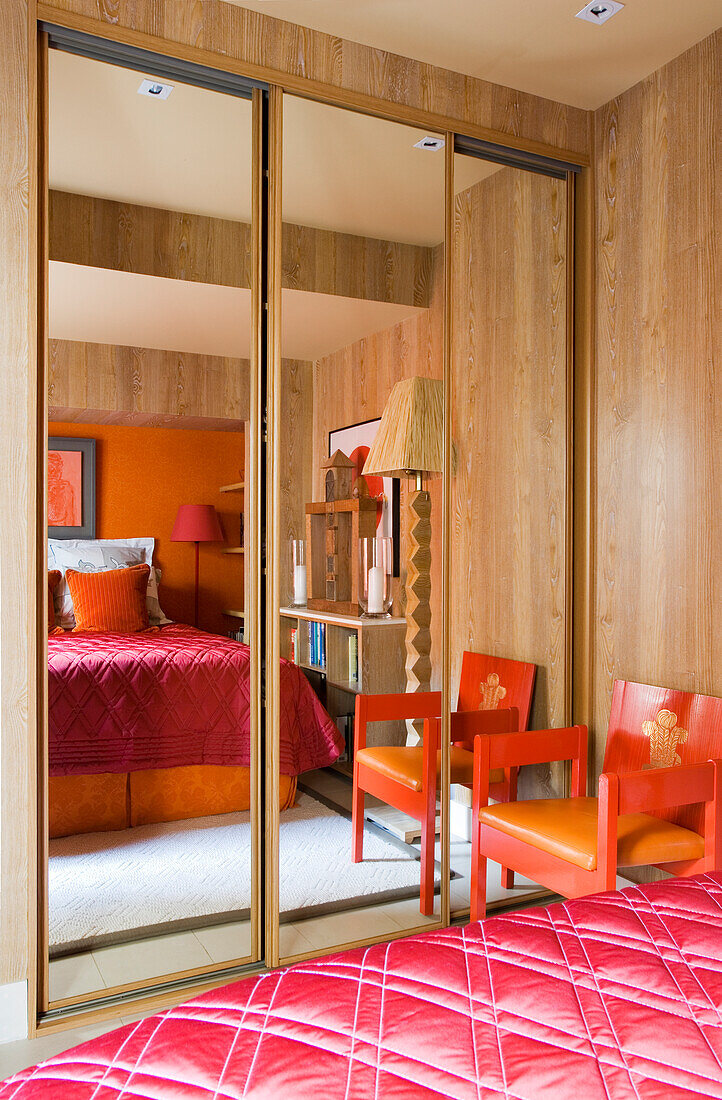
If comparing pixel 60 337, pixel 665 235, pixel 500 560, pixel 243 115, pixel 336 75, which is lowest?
pixel 500 560

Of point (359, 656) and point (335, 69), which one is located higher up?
point (335, 69)

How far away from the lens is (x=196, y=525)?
2418 millimetres

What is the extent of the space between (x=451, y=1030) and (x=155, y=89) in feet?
7.85

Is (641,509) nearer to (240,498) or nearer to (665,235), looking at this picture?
(665,235)

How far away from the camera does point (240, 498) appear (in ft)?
8.14

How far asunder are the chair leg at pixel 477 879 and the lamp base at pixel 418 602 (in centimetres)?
35

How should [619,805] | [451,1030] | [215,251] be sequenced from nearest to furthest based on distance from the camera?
[451,1030]
[619,805]
[215,251]

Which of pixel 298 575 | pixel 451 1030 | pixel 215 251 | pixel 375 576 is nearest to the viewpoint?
pixel 451 1030

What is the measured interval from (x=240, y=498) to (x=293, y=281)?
67cm

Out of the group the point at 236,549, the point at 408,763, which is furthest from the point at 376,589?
the point at 408,763

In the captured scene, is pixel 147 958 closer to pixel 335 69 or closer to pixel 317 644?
pixel 317 644

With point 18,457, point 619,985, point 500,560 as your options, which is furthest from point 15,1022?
point 500,560

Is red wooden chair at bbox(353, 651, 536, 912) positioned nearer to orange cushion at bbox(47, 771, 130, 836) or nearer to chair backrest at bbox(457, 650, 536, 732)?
chair backrest at bbox(457, 650, 536, 732)

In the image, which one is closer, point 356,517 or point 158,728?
point 158,728
